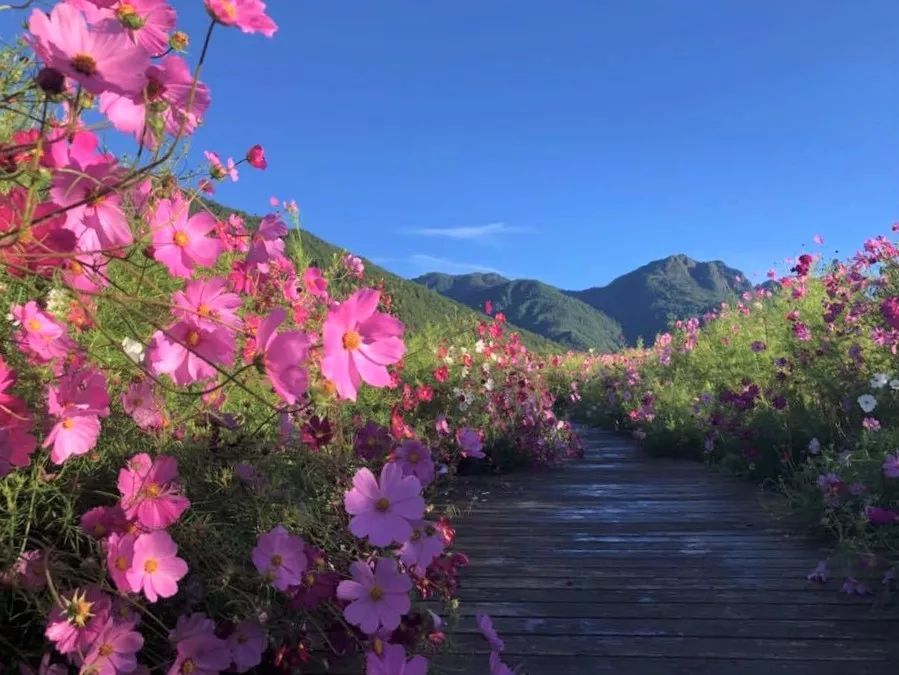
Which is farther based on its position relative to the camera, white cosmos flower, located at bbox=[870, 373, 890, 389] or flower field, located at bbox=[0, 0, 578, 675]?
white cosmos flower, located at bbox=[870, 373, 890, 389]

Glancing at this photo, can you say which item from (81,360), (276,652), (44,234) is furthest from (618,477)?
(44,234)

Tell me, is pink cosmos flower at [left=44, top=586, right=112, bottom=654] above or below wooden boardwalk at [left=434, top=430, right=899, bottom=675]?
above

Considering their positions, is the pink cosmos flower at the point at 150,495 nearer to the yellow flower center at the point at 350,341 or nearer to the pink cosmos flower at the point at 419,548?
the pink cosmos flower at the point at 419,548

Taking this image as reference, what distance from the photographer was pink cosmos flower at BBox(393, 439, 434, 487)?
1.82 meters

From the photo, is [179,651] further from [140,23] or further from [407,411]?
[407,411]

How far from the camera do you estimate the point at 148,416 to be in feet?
5.46

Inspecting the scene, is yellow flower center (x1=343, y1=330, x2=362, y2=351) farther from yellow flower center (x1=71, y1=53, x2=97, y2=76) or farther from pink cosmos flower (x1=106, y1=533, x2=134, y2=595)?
pink cosmos flower (x1=106, y1=533, x2=134, y2=595)

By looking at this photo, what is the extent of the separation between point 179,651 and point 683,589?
186 cm

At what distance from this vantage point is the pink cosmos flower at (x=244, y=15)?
760 mm

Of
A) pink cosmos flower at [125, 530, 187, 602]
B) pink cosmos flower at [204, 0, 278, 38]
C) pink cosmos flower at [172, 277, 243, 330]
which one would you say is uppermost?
pink cosmos flower at [204, 0, 278, 38]

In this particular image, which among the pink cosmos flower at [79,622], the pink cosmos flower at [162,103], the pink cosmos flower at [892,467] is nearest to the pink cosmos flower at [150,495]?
the pink cosmos flower at [79,622]

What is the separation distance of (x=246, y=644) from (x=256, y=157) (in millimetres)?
971

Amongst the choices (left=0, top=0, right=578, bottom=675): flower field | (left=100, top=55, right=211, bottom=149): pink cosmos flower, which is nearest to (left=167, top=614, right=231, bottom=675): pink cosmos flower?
(left=0, top=0, right=578, bottom=675): flower field

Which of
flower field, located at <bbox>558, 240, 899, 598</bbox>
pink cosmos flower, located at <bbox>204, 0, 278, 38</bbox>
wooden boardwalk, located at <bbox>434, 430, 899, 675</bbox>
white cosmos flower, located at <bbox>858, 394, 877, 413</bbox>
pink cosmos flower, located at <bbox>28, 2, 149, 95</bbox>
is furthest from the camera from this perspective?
white cosmos flower, located at <bbox>858, 394, 877, 413</bbox>
